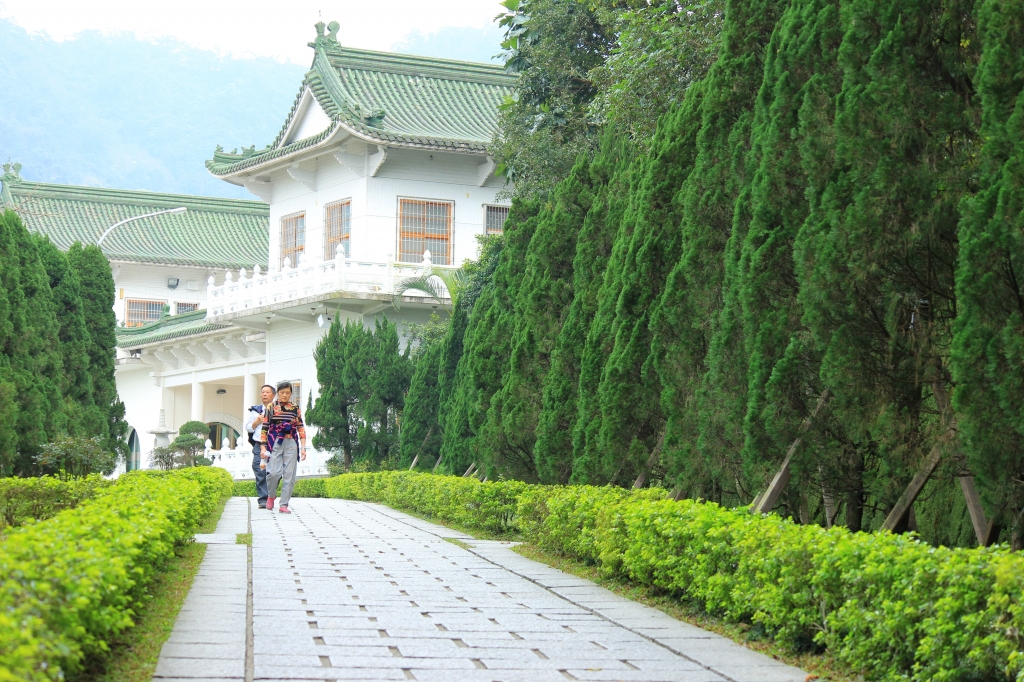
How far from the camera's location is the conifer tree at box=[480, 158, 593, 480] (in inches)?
582

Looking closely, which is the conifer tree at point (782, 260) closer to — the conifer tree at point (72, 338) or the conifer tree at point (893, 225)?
the conifer tree at point (893, 225)

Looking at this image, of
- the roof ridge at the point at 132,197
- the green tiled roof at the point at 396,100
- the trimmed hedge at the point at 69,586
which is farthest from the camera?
the roof ridge at the point at 132,197

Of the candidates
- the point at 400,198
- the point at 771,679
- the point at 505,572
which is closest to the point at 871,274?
the point at 771,679

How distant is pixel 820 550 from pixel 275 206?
31360mm

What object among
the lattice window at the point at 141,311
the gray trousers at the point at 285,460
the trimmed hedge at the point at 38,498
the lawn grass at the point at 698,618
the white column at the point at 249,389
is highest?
the lattice window at the point at 141,311

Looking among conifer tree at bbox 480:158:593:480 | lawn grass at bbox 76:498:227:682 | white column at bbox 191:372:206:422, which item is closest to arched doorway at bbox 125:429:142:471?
white column at bbox 191:372:206:422

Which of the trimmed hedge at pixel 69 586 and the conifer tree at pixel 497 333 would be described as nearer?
the trimmed hedge at pixel 69 586

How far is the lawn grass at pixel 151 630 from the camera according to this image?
18.1 feet

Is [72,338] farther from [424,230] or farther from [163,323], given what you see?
[163,323]

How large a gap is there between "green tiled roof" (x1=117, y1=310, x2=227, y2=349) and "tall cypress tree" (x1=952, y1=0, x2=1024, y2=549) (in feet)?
107

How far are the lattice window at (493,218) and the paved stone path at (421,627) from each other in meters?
23.5

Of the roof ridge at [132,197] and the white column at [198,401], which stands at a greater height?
the roof ridge at [132,197]

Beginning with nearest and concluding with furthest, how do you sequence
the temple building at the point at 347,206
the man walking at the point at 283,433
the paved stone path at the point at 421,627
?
the paved stone path at the point at 421,627, the man walking at the point at 283,433, the temple building at the point at 347,206

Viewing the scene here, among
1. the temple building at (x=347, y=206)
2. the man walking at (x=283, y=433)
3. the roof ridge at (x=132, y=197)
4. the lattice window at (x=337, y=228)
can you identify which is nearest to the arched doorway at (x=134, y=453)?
the temple building at (x=347, y=206)
